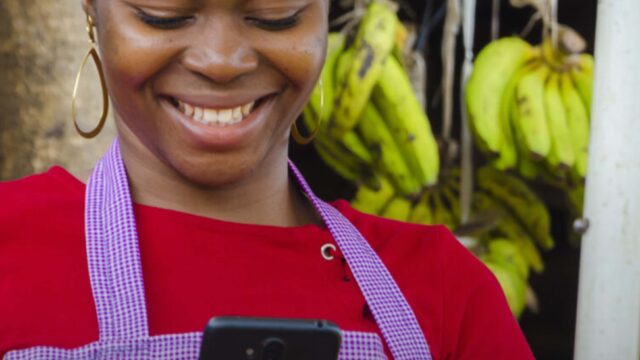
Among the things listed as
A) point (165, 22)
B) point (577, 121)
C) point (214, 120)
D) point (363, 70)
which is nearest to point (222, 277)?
point (214, 120)

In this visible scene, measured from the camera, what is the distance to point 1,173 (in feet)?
5.82

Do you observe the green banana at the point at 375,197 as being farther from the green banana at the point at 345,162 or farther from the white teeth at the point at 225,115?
the white teeth at the point at 225,115

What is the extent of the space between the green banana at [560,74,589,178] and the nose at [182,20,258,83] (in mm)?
1098

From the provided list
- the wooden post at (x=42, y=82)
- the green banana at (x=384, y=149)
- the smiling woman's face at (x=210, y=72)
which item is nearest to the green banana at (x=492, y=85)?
the green banana at (x=384, y=149)

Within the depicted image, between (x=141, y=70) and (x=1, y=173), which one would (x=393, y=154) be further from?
(x=141, y=70)

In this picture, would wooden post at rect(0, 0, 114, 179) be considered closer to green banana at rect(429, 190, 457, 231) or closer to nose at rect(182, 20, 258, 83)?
nose at rect(182, 20, 258, 83)

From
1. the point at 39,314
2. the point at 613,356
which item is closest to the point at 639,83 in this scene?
the point at 613,356

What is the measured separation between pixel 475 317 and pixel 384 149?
86 cm

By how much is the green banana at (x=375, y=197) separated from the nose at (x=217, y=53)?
1082mm

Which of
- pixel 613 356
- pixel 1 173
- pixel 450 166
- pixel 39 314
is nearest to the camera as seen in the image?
pixel 39 314

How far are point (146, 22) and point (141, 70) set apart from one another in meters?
0.05

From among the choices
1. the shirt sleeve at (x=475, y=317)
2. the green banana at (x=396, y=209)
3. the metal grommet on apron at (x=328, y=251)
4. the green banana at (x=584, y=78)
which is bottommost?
the green banana at (x=396, y=209)

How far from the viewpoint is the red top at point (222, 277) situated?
116 cm

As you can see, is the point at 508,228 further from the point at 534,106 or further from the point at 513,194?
the point at 534,106
